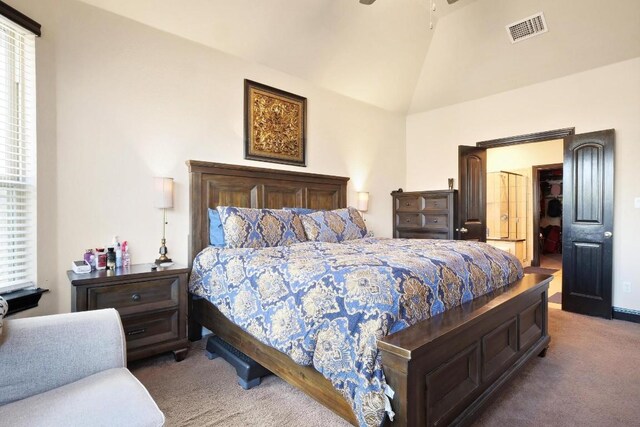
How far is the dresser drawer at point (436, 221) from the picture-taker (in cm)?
454

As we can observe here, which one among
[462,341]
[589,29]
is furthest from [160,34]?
[589,29]

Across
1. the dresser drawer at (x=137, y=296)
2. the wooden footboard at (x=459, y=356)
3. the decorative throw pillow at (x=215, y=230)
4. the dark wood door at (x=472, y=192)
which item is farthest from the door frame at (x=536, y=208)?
the dresser drawer at (x=137, y=296)

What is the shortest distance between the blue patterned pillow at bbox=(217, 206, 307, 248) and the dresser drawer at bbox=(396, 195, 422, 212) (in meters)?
2.35

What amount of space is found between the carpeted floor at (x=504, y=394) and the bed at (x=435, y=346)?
0.15 m

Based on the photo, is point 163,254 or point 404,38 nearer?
point 163,254

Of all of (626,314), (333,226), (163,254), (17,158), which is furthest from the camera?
(626,314)

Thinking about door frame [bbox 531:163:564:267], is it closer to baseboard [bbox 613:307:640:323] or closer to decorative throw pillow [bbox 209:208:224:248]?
baseboard [bbox 613:307:640:323]

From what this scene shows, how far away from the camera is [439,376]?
58.8 inches

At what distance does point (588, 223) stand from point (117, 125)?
4858 mm

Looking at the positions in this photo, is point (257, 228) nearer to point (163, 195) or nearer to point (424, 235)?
point (163, 195)

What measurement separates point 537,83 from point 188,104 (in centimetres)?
419

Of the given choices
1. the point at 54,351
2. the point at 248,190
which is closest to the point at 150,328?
the point at 54,351

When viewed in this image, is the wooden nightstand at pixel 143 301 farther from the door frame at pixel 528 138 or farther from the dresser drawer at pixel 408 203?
the door frame at pixel 528 138

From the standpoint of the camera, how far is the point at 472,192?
471 cm
